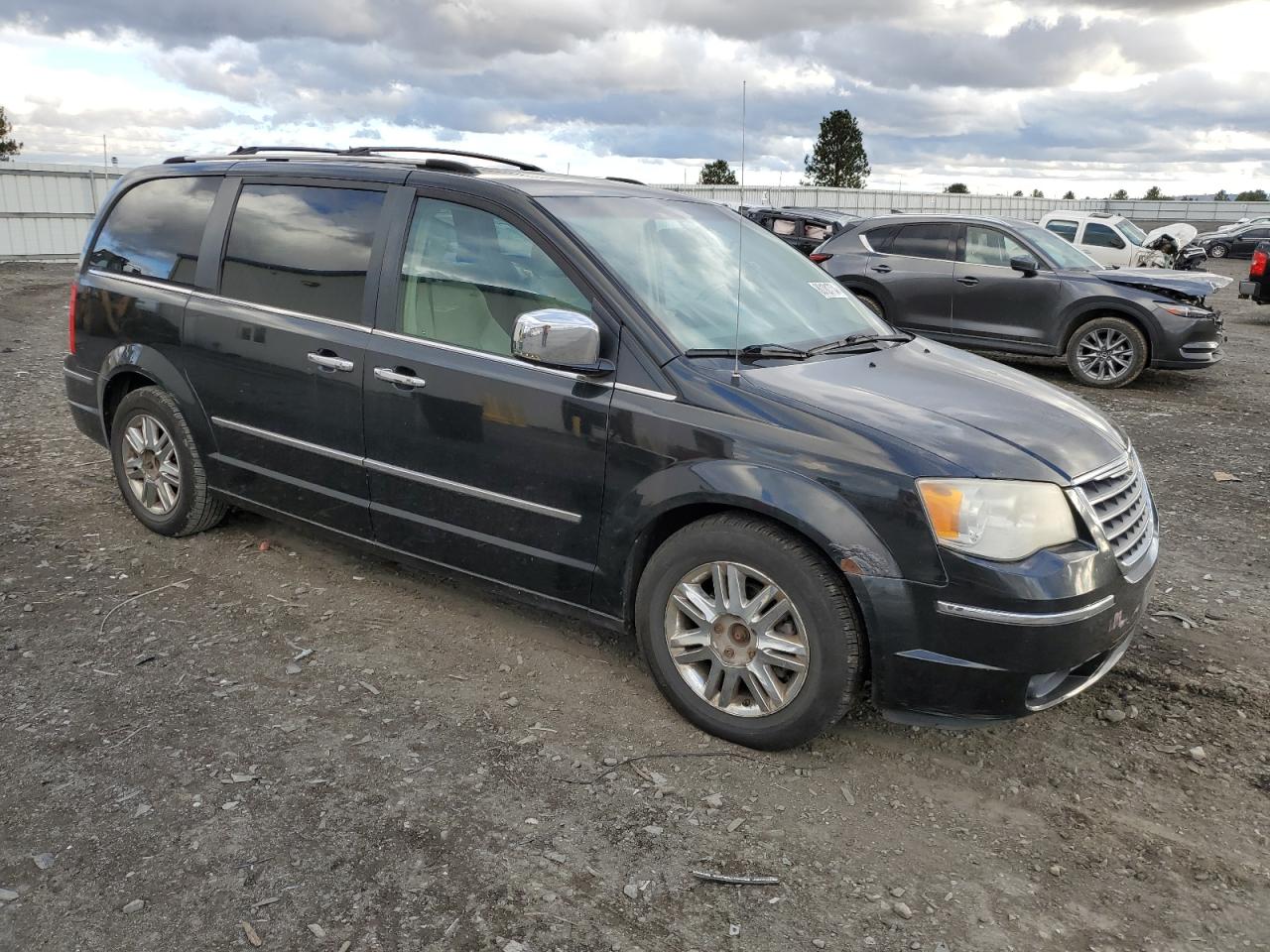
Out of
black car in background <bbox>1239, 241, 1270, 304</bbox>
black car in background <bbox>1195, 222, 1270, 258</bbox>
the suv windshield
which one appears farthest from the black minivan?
black car in background <bbox>1195, 222, 1270, 258</bbox>

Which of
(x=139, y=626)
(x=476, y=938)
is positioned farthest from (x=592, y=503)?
(x=139, y=626)

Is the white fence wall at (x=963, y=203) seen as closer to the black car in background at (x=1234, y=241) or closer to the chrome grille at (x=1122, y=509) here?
the black car in background at (x=1234, y=241)

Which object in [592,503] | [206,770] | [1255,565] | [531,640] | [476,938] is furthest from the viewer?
[1255,565]

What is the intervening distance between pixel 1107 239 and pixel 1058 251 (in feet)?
25.1

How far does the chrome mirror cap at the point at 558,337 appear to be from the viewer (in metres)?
3.36

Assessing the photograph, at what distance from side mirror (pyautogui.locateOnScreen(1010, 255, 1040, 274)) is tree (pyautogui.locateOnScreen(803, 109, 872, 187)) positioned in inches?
2327

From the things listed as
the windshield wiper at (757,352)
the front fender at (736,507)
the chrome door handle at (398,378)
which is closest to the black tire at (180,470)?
the chrome door handle at (398,378)

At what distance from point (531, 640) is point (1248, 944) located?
2619 millimetres

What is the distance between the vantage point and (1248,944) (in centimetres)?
258

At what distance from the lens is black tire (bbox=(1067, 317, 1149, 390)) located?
409 inches

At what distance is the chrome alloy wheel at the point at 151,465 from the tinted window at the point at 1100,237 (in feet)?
55.0

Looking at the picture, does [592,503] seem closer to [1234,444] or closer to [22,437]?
[22,437]

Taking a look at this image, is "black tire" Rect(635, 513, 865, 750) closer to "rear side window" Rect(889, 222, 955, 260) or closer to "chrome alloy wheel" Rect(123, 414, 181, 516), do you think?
"chrome alloy wheel" Rect(123, 414, 181, 516)

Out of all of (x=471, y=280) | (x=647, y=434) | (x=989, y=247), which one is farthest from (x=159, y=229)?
(x=989, y=247)
